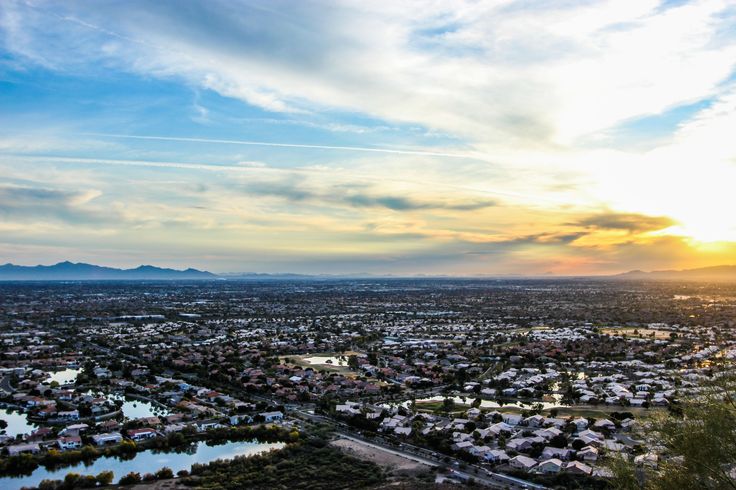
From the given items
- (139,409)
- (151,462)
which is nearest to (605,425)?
(151,462)

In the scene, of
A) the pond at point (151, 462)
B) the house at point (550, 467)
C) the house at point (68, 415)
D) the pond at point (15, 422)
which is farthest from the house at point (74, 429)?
the house at point (550, 467)

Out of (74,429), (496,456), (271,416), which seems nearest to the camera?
(496,456)

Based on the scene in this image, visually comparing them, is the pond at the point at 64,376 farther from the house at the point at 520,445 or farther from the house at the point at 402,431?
the house at the point at 520,445

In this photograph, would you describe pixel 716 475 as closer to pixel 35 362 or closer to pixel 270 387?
pixel 270 387

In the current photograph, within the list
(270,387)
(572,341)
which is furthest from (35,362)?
(572,341)

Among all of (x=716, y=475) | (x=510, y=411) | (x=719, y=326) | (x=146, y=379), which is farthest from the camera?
(x=719, y=326)

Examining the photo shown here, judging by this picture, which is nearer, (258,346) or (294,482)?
(294,482)

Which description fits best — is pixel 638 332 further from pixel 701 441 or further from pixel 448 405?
pixel 701 441
